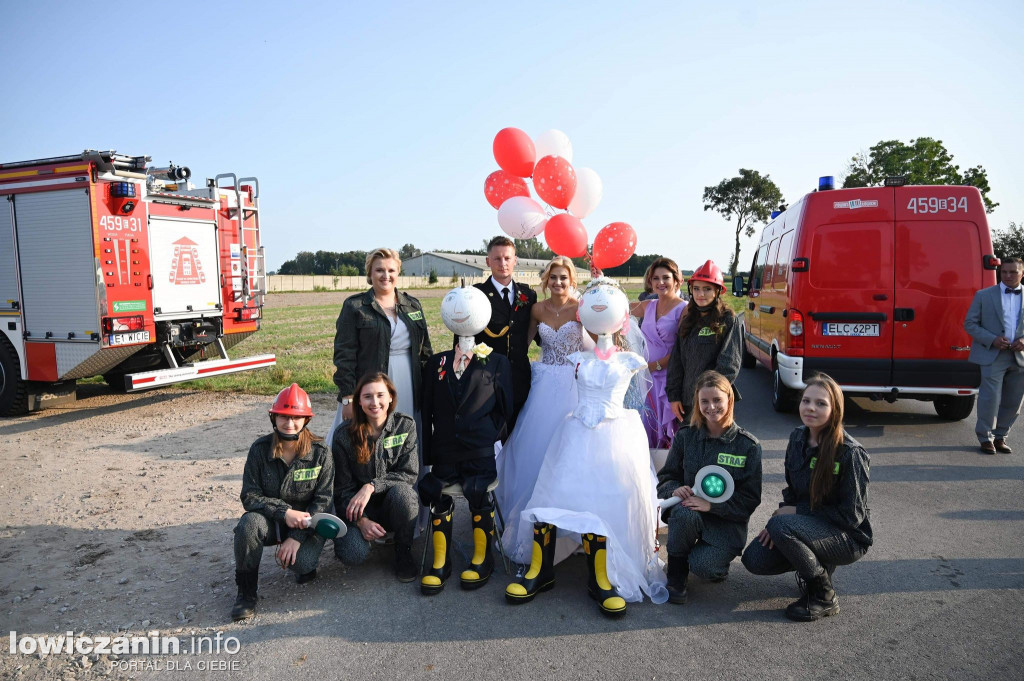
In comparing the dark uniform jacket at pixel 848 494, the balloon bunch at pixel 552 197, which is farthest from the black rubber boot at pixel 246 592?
the balloon bunch at pixel 552 197

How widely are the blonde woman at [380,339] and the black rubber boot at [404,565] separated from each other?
0.90m

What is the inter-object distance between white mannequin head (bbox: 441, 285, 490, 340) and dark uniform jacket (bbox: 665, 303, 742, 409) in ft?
4.45

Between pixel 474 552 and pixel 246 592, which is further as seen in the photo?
pixel 474 552

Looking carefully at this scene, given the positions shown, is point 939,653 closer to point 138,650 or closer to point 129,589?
point 138,650

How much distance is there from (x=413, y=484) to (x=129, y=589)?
1.67 m

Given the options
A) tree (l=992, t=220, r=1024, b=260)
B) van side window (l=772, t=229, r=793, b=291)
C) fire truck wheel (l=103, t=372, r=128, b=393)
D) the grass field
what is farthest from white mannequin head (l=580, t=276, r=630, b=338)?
tree (l=992, t=220, r=1024, b=260)

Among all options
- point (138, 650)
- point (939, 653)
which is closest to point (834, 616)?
point (939, 653)

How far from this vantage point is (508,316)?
4.49 metres

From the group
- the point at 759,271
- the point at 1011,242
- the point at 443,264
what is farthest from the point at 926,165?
the point at 443,264

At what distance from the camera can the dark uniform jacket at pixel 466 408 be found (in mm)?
3863

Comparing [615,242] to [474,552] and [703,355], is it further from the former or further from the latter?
[474,552]

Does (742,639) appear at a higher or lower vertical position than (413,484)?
lower

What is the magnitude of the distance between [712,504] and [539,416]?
1.23 metres

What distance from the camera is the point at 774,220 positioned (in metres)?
9.15
